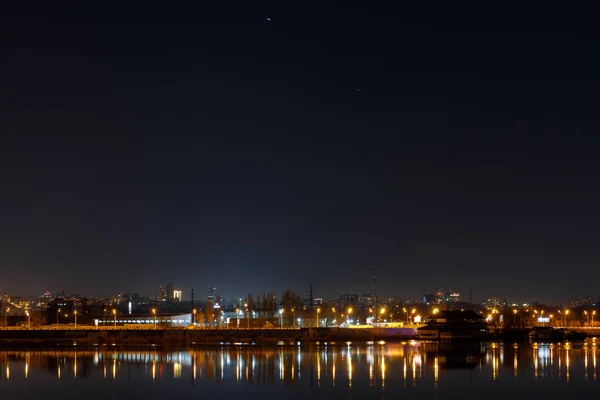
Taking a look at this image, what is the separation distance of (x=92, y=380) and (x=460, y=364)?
2045cm

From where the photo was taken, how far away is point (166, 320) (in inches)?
4806

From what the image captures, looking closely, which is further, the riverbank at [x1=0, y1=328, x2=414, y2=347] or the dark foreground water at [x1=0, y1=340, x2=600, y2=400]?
the riverbank at [x1=0, y1=328, x2=414, y2=347]

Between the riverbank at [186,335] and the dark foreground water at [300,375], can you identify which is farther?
the riverbank at [186,335]

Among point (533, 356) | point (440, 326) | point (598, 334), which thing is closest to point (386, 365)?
point (533, 356)

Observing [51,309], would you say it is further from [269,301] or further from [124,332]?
[124,332]

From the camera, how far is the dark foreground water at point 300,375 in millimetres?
33969

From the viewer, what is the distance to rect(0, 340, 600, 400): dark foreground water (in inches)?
1337

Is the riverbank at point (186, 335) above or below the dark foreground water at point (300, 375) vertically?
below

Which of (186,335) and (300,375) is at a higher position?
(300,375)

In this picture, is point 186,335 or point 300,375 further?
point 186,335

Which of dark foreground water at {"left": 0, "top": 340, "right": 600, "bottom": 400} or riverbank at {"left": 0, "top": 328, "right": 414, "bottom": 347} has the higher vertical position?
dark foreground water at {"left": 0, "top": 340, "right": 600, "bottom": 400}

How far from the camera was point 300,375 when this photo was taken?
40.6 m

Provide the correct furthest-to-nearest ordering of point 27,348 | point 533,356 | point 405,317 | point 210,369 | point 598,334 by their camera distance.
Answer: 1. point 405,317
2. point 598,334
3. point 27,348
4. point 533,356
5. point 210,369

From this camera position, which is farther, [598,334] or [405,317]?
[405,317]
